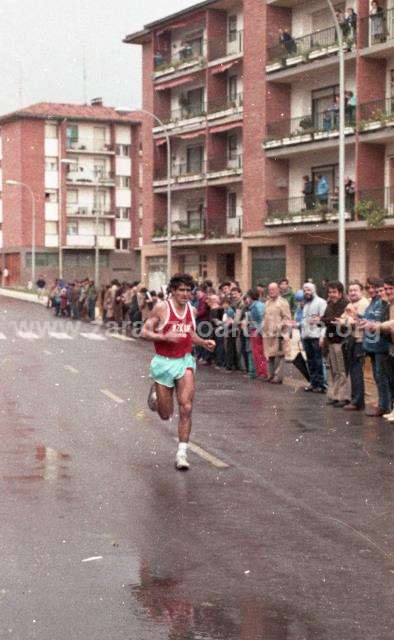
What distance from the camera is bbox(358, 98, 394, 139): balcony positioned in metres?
35.7

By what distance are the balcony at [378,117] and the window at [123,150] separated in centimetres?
5220

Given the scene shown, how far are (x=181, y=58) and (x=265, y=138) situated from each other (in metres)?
11.4

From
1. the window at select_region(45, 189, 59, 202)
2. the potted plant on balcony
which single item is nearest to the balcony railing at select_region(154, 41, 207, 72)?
the potted plant on balcony

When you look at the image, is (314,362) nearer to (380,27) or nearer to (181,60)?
(380,27)

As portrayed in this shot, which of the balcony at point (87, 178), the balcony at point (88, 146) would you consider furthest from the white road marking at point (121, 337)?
the balcony at point (88, 146)

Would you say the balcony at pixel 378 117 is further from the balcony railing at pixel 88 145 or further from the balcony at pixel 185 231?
the balcony railing at pixel 88 145

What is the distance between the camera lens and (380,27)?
36.4 meters

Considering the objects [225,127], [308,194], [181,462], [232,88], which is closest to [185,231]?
[225,127]

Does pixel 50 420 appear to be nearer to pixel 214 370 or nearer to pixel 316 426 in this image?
pixel 316 426

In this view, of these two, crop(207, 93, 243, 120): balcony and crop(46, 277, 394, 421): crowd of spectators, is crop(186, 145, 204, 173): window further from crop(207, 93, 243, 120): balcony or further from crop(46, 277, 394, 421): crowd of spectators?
crop(46, 277, 394, 421): crowd of spectators

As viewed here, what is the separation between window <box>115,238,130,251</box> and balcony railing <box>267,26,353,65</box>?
4656 cm

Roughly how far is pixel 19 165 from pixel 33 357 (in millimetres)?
60796

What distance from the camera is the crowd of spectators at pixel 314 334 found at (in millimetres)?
14641

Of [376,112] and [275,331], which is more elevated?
[376,112]
